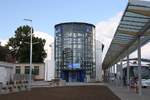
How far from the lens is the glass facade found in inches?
3233

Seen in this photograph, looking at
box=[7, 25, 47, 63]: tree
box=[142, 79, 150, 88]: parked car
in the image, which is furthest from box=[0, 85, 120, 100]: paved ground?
box=[7, 25, 47, 63]: tree

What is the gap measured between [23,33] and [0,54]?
10.5 meters

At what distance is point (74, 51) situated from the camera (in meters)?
82.2

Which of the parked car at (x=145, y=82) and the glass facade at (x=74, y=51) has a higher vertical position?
the glass facade at (x=74, y=51)

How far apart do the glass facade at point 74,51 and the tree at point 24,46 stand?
4.39m

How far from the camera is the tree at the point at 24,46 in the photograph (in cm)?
8456

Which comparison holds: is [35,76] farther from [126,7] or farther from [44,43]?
[126,7]

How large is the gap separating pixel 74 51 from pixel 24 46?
12396 millimetres

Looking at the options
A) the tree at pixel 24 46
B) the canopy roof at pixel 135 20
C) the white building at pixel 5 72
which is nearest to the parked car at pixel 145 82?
the canopy roof at pixel 135 20

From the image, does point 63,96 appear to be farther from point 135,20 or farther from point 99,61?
point 99,61

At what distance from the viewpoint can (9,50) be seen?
87688mm

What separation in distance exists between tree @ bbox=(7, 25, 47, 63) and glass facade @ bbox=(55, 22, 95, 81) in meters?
4.39

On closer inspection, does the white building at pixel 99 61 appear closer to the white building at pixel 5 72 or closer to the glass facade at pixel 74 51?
the glass facade at pixel 74 51

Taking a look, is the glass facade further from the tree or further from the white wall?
the white wall
